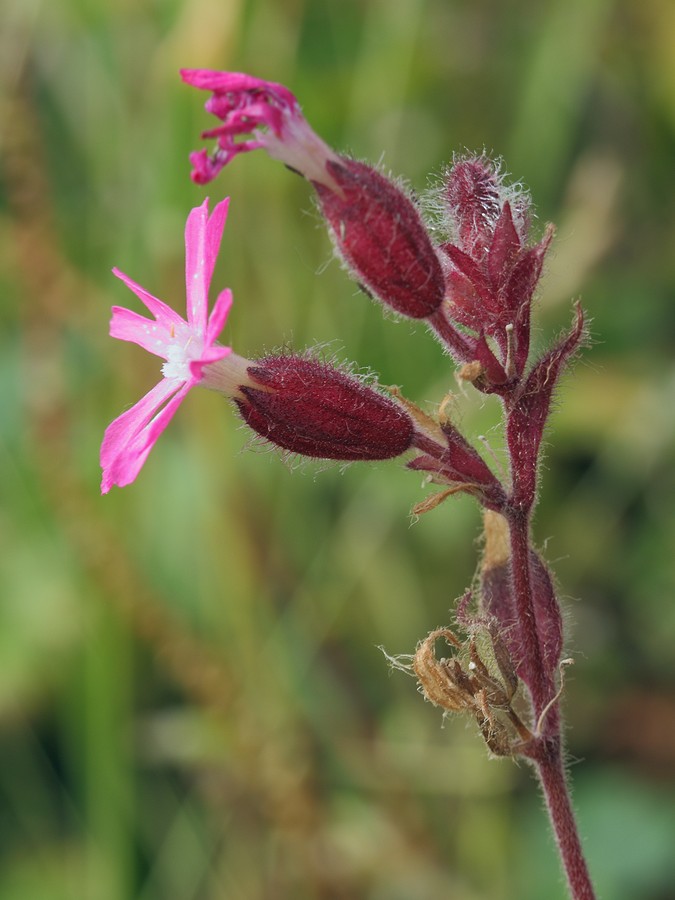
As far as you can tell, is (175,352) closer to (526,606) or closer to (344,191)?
(344,191)

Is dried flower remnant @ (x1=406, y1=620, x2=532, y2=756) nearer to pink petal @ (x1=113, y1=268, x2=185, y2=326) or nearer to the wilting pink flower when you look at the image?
the wilting pink flower

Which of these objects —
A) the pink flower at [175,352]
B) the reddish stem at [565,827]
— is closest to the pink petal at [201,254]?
the pink flower at [175,352]

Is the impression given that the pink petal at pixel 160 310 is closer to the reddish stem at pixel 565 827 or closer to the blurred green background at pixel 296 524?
the reddish stem at pixel 565 827

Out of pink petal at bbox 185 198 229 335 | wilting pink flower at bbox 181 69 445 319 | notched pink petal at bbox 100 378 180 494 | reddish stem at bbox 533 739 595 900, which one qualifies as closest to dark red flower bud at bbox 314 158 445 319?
wilting pink flower at bbox 181 69 445 319

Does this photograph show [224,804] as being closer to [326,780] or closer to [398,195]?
[326,780]

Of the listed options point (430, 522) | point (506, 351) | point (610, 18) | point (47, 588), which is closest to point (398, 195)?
point (506, 351)
